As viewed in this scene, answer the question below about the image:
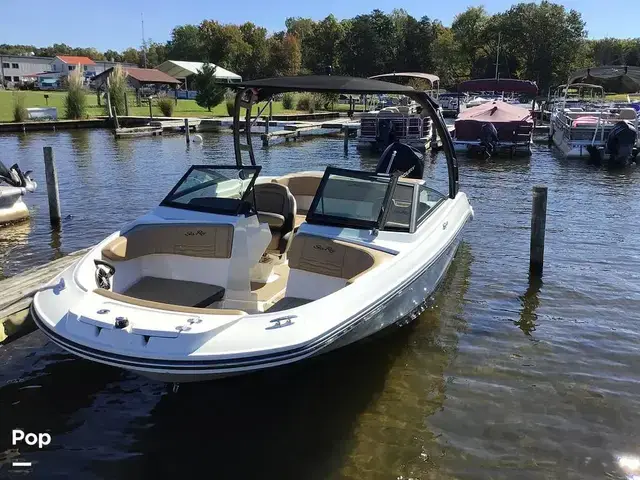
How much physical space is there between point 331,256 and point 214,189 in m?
1.73

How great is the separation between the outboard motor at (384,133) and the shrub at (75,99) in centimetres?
1936

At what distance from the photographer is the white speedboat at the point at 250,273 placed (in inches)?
162

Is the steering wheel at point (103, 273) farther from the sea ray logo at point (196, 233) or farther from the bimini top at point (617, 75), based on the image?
the bimini top at point (617, 75)

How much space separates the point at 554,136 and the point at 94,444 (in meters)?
25.7

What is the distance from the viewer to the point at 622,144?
65.7 ft

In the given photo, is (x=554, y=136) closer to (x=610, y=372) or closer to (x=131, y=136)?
(x=131, y=136)

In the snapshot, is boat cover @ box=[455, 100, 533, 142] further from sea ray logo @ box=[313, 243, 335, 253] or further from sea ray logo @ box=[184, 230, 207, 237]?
sea ray logo @ box=[184, 230, 207, 237]

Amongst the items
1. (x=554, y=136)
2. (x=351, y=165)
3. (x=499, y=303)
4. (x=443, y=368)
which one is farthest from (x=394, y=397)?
(x=554, y=136)

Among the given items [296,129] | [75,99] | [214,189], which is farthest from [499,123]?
[75,99]

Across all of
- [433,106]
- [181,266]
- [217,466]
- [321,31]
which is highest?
[321,31]

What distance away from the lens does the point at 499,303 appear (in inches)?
303

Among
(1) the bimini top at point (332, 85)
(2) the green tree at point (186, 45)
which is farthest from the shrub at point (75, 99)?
(2) the green tree at point (186, 45)

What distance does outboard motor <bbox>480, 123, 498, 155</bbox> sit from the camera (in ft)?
73.0

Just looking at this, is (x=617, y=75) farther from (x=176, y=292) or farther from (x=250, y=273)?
(x=176, y=292)
